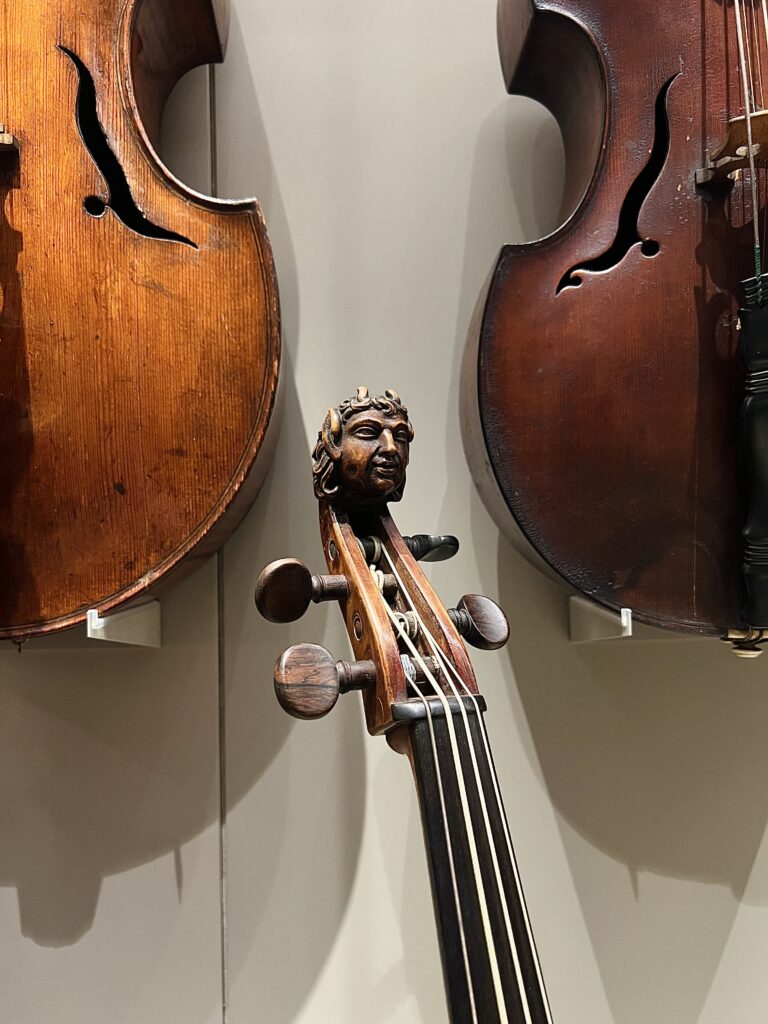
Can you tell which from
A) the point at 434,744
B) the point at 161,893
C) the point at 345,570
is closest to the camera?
the point at 434,744

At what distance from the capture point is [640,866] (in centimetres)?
112

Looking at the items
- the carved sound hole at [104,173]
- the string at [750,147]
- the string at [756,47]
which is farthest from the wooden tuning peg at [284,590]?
the string at [756,47]

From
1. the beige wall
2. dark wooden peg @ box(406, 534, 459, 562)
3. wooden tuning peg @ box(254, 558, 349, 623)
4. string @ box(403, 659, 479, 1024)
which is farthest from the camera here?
the beige wall

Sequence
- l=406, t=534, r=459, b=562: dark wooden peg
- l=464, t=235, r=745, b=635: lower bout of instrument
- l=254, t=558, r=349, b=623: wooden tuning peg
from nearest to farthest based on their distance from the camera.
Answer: l=254, t=558, r=349, b=623: wooden tuning peg
l=406, t=534, r=459, b=562: dark wooden peg
l=464, t=235, r=745, b=635: lower bout of instrument

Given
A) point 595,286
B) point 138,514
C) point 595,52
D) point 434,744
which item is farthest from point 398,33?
point 434,744

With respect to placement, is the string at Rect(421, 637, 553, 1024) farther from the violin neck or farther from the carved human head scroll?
the carved human head scroll

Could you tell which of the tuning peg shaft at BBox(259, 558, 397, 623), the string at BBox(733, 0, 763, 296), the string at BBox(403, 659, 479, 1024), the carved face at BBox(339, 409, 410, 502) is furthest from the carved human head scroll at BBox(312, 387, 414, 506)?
the string at BBox(733, 0, 763, 296)

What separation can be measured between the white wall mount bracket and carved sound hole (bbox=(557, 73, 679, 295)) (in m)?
0.66

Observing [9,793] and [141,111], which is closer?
[141,111]

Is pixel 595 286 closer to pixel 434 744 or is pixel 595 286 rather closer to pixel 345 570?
pixel 345 570

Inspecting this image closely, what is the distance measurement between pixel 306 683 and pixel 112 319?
500 mm

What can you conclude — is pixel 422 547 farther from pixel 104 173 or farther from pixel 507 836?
pixel 104 173

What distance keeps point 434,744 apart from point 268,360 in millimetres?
475

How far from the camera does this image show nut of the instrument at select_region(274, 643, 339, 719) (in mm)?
589
